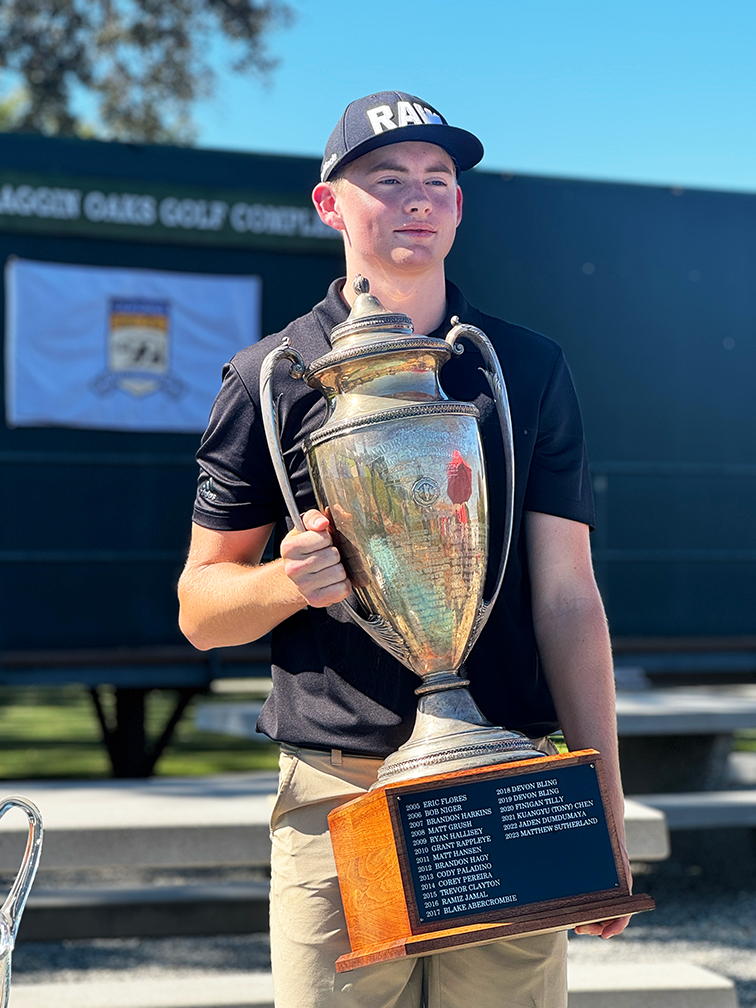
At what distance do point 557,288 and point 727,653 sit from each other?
232 centimetres

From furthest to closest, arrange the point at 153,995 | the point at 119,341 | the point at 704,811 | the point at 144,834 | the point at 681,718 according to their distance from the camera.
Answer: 1. the point at 119,341
2. the point at 681,718
3. the point at 704,811
4. the point at 144,834
5. the point at 153,995

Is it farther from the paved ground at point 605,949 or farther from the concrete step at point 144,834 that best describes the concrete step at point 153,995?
the paved ground at point 605,949

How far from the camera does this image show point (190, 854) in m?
3.54

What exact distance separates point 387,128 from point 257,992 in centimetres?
234

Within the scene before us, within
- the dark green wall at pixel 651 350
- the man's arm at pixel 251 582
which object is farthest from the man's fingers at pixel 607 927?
the dark green wall at pixel 651 350

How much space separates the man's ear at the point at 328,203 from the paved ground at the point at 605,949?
9.76 ft

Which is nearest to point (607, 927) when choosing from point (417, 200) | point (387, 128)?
point (417, 200)

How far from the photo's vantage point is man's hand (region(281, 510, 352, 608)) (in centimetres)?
150

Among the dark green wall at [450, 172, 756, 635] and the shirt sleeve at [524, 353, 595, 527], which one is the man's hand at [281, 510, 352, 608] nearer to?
the shirt sleeve at [524, 353, 595, 527]

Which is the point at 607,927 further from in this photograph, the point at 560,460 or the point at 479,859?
the point at 560,460

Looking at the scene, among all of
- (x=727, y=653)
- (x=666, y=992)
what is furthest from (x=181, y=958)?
(x=727, y=653)

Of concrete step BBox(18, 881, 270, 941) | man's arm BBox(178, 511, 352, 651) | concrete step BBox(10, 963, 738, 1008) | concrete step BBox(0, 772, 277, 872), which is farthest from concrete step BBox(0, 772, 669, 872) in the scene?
man's arm BBox(178, 511, 352, 651)

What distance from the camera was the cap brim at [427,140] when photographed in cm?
167

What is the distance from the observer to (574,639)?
1.68 m
